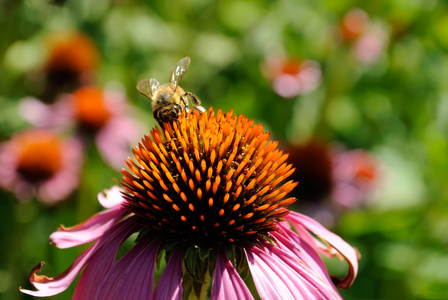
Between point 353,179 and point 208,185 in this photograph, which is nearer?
point 208,185

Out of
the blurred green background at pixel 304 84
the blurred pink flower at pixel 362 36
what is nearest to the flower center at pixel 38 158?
the blurred green background at pixel 304 84

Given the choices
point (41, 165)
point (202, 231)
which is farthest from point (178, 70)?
point (41, 165)

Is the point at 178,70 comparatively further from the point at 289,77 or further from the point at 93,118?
the point at 289,77

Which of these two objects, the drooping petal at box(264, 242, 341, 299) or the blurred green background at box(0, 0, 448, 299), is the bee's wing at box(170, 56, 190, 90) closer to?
the drooping petal at box(264, 242, 341, 299)

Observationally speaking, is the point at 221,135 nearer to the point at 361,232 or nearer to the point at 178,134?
the point at 178,134

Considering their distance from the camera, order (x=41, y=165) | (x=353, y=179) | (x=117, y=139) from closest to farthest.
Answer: (x=41, y=165), (x=117, y=139), (x=353, y=179)

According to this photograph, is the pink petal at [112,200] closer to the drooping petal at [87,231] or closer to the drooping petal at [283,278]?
the drooping petal at [87,231]
